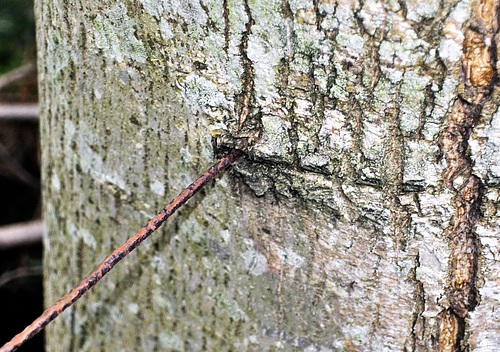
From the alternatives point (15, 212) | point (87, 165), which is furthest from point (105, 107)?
point (15, 212)

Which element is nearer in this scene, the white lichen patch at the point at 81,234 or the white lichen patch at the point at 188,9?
the white lichen patch at the point at 188,9

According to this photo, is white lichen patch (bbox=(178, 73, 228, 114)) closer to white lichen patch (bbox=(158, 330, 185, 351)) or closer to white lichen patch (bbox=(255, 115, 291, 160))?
white lichen patch (bbox=(255, 115, 291, 160))

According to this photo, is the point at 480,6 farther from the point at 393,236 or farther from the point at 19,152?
the point at 19,152

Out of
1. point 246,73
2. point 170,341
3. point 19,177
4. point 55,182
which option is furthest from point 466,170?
point 19,177

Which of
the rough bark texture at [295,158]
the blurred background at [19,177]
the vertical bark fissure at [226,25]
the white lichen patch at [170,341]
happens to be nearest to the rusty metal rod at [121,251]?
the rough bark texture at [295,158]

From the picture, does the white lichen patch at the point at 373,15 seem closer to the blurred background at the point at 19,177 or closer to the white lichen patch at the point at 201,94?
the white lichen patch at the point at 201,94

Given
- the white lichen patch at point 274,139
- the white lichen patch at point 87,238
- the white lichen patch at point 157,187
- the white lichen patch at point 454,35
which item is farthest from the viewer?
the white lichen patch at point 87,238

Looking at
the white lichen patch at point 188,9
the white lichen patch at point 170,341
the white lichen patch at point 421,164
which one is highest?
the white lichen patch at point 188,9
